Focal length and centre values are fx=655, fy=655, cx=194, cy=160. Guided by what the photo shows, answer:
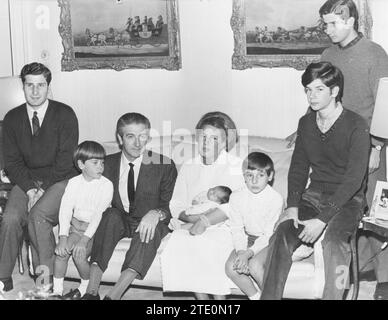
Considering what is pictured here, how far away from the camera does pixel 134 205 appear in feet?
11.7

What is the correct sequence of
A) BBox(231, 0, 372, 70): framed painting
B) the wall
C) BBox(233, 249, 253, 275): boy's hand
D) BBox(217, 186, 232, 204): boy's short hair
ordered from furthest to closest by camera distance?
the wall, BBox(231, 0, 372, 70): framed painting, BBox(217, 186, 232, 204): boy's short hair, BBox(233, 249, 253, 275): boy's hand

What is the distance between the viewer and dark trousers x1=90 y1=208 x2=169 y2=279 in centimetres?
331

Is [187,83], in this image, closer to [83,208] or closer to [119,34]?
[119,34]

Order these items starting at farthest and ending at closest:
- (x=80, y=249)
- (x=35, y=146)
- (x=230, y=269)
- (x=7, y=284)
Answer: (x=35, y=146)
(x=7, y=284)
(x=80, y=249)
(x=230, y=269)

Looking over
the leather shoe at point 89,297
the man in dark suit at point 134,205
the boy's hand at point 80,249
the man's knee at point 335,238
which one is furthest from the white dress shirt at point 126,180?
the man's knee at point 335,238

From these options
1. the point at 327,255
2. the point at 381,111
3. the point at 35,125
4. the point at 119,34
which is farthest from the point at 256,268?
the point at 119,34

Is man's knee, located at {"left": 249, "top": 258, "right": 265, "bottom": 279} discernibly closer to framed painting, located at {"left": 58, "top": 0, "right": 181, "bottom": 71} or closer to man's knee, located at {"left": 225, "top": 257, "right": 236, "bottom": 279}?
man's knee, located at {"left": 225, "top": 257, "right": 236, "bottom": 279}

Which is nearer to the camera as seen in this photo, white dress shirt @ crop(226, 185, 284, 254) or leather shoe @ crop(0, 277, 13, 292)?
white dress shirt @ crop(226, 185, 284, 254)

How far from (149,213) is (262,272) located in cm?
69

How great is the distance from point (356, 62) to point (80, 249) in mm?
1763

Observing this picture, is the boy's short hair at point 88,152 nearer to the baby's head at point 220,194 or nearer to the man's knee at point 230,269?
the baby's head at point 220,194

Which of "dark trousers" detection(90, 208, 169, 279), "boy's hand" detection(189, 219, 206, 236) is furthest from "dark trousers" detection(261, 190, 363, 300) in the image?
Result: "dark trousers" detection(90, 208, 169, 279)

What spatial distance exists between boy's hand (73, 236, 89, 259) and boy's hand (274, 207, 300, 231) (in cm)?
99
